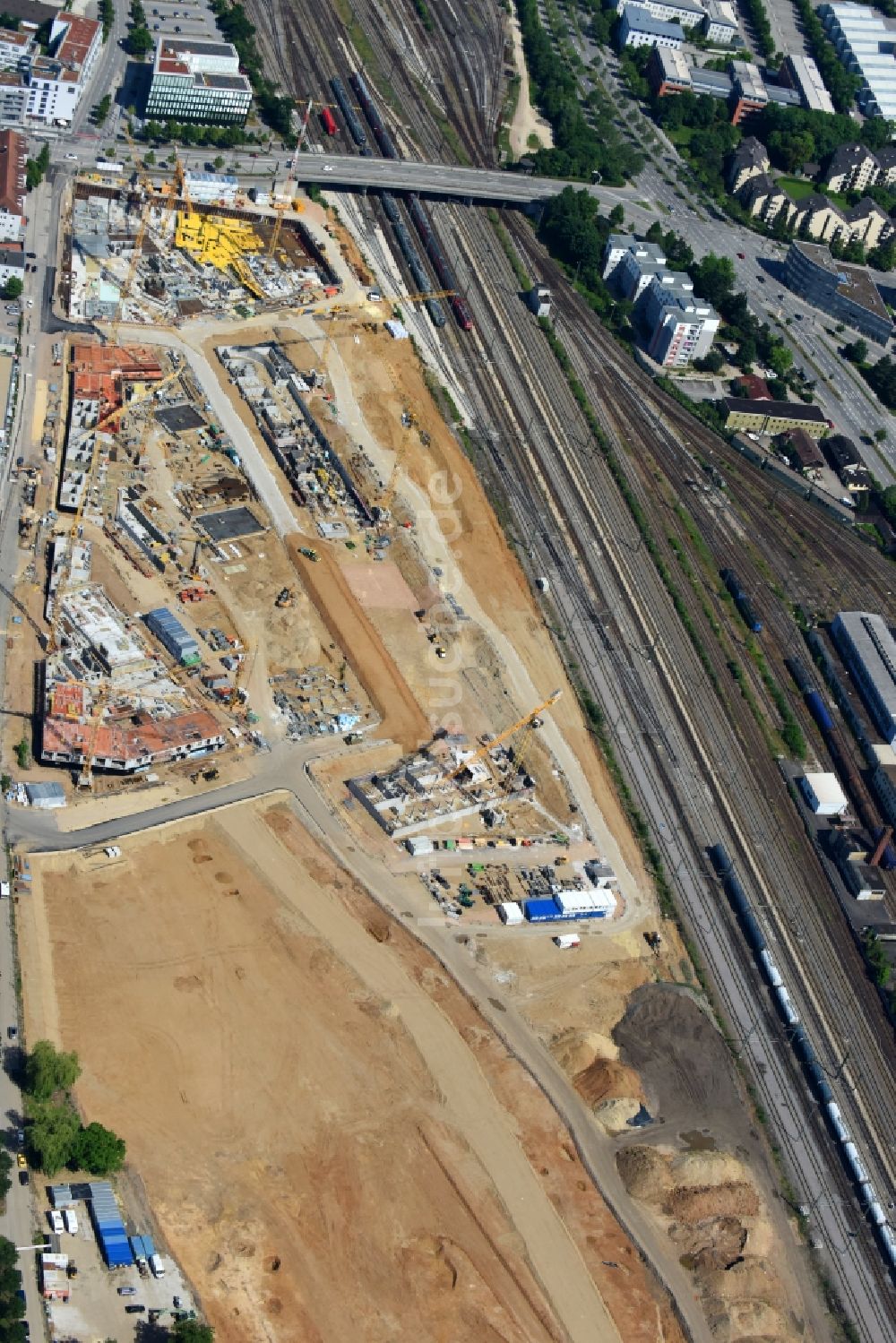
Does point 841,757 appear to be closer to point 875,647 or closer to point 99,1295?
point 875,647

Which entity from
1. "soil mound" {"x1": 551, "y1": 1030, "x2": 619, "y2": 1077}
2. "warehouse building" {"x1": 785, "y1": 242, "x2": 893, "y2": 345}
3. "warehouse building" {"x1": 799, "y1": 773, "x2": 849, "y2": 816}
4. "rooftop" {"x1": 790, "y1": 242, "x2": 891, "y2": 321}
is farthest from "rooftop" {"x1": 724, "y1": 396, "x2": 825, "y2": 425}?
"soil mound" {"x1": 551, "y1": 1030, "x2": 619, "y2": 1077}

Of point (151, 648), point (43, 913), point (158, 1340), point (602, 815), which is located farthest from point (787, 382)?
point (158, 1340)

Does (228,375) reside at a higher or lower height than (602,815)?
higher

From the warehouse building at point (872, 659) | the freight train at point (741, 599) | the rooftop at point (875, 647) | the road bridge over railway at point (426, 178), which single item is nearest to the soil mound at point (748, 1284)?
the warehouse building at point (872, 659)

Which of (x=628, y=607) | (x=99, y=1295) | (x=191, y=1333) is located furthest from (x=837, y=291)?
(x=191, y=1333)

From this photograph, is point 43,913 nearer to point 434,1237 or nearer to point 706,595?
point 434,1237

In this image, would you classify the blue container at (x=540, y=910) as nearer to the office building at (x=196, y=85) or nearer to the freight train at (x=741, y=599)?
the freight train at (x=741, y=599)

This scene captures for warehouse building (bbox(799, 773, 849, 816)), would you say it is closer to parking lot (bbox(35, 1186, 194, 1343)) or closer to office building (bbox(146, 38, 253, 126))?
parking lot (bbox(35, 1186, 194, 1343))
